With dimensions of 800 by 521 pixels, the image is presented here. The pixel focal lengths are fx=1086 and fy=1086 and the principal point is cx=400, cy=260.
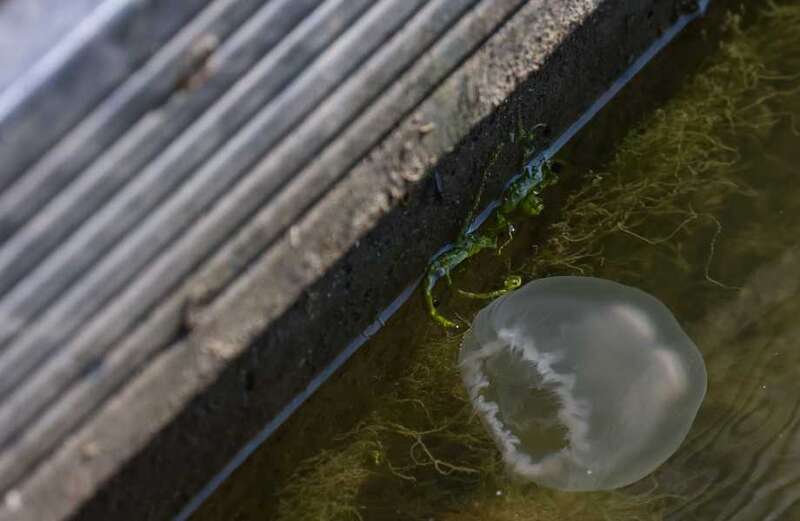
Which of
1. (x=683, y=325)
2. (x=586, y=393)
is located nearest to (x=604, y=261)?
(x=683, y=325)

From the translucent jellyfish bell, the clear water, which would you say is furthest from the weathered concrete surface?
the translucent jellyfish bell

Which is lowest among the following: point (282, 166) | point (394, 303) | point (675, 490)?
point (675, 490)

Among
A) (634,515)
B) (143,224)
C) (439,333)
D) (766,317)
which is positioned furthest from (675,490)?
(143,224)

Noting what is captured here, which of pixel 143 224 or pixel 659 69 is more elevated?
pixel 143 224

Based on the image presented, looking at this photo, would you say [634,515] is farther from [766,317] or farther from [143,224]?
[143,224]

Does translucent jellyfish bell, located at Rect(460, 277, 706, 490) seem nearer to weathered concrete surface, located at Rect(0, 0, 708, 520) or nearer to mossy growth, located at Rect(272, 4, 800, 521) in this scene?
mossy growth, located at Rect(272, 4, 800, 521)

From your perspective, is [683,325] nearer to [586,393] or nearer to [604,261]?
[604,261]

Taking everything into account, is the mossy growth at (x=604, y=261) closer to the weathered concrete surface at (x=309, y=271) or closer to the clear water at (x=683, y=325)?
the clear water at (x=683, y=325)
